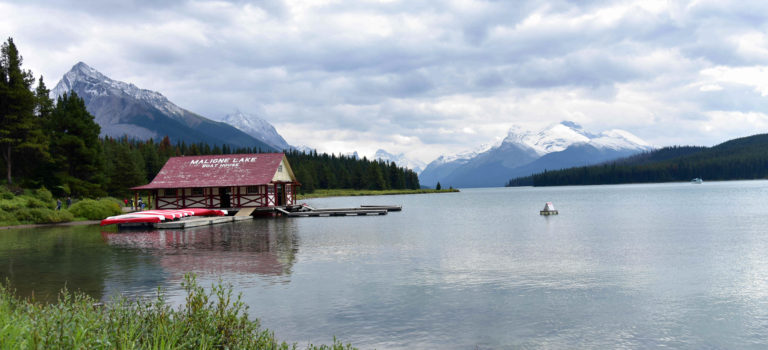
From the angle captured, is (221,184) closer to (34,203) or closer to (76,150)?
(76,150)

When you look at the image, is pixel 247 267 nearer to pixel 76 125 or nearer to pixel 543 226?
pixel 543 226

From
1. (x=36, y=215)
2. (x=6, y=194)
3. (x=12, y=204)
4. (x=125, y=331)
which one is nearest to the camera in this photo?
(x=125, y=331)

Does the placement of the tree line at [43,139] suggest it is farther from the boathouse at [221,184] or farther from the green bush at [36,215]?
the green bush at [36,215]

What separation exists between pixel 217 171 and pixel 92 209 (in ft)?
48.1

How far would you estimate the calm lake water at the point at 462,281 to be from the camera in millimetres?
12484

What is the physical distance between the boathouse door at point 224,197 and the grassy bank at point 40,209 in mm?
11440

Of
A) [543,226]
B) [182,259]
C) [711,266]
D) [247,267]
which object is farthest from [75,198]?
[711,266]

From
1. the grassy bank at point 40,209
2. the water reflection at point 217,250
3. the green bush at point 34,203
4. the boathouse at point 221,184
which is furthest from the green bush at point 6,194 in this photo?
the water reflection at point 217,250

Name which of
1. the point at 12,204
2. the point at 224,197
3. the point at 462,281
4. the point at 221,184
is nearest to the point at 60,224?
the point at 12,204

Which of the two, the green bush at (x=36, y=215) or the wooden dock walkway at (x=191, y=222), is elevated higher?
the green bush at (x=36, y=215)

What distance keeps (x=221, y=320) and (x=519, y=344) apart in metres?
6.88

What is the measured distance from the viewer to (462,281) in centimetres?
1861

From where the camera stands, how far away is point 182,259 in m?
24.5

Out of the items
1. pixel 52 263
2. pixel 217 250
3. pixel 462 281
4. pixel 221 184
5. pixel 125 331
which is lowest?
pixel 462 281
